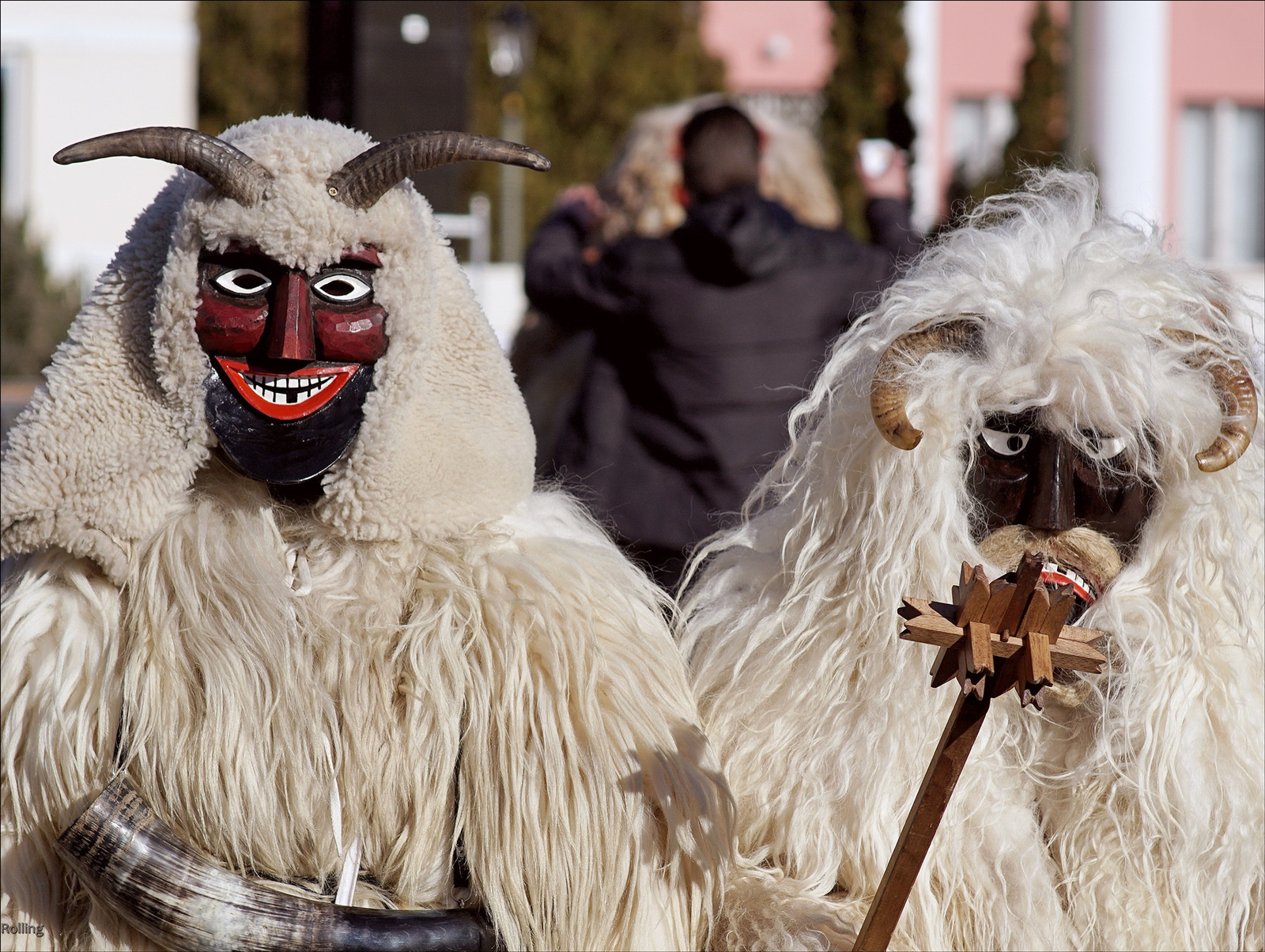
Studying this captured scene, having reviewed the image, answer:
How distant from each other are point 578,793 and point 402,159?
2.30 feet

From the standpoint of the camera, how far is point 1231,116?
34.6 ft

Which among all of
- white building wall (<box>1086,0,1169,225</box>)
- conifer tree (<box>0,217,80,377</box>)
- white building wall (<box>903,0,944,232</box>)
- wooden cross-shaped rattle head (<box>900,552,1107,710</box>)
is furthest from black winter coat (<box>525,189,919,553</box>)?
white building wall (<box>903,0,944,232</box>)

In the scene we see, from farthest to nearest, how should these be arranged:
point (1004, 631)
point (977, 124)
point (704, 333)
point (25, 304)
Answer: point (977, 124) → point (25, 304) → point (704, 333) → point (1004, 631)

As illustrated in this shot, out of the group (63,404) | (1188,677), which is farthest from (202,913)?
(1188,677)

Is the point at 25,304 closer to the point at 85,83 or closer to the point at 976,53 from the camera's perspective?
the point at 85,83

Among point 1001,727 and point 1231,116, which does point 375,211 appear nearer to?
point 1001,727

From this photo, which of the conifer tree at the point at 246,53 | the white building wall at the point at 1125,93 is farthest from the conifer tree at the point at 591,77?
the white building wall at the point at 1125,93

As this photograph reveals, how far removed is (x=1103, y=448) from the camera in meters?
1.43

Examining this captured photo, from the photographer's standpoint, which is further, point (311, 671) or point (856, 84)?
point (856, 84)

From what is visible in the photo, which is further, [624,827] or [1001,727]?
[1001,727]

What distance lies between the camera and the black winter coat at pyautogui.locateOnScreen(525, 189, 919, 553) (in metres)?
2.84

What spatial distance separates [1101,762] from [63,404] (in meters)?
1.21

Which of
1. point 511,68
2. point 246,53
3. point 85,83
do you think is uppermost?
point 246,53

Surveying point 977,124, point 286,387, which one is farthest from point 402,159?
point 977,124
